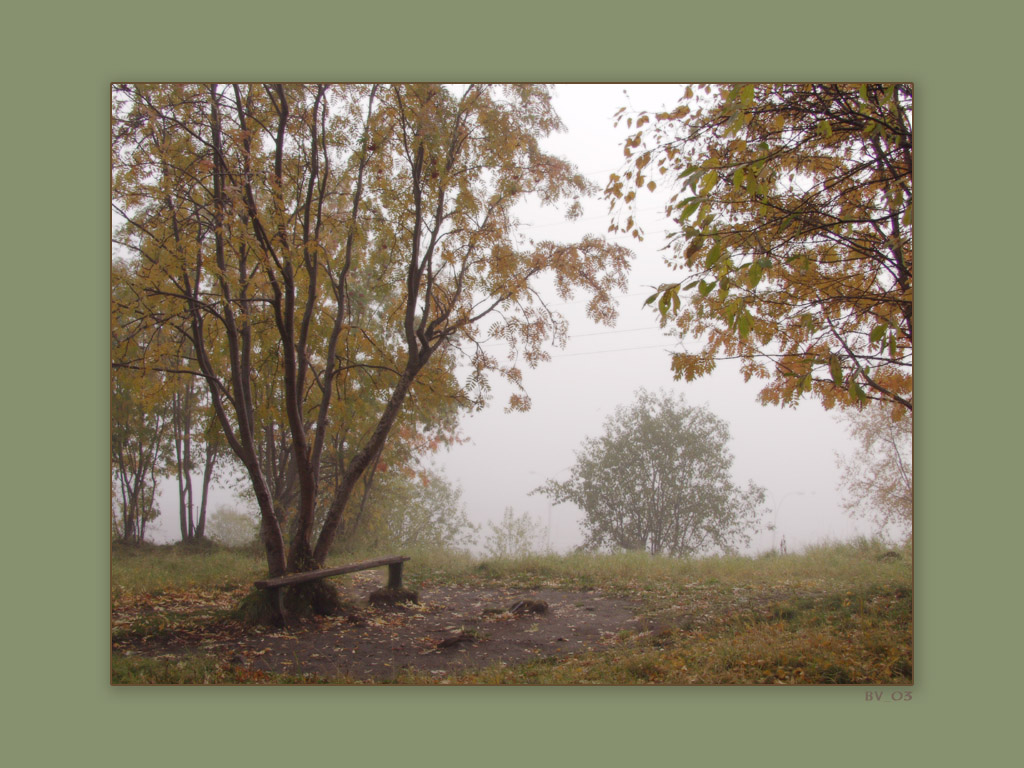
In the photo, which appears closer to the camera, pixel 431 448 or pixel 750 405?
pixel 750 405

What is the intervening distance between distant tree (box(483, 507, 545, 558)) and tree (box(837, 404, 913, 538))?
6.29 ft

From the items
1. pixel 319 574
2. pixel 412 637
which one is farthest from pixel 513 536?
pixel 319 574

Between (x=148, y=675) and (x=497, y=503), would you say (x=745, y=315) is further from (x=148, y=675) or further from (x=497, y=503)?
(x=148, y=675)

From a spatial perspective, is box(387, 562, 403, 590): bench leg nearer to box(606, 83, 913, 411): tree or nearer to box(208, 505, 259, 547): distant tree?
box(208, 505, 259, 547): distant tree

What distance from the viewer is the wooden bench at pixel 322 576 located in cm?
401

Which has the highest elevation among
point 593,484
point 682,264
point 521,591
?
point 682,264

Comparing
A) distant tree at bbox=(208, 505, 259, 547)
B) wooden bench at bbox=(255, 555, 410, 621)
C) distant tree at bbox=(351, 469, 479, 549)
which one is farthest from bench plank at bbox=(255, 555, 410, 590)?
distant tree at bbox=(208, 505, 259, 547)

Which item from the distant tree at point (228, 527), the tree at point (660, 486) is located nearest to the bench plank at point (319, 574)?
the distant tree at point (228, 527)

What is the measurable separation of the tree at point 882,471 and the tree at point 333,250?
1.70 m

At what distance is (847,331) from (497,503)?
7.75 ft

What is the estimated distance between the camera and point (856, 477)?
3.55 meters

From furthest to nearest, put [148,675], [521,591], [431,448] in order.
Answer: [521,591]
[431,448]
[148,675]

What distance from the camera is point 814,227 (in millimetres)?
3336
